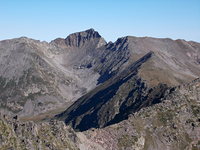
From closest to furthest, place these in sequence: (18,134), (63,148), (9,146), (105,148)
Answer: (9,146) < (18,134) < (63,148) < (105,148)

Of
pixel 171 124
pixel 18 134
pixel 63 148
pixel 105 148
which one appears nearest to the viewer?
pixel 18 134

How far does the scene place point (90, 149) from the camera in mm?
133625

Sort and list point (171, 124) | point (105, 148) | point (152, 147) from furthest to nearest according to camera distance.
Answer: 1. point (171, 124)
2. point (152, 147)
3. point (105, 148)

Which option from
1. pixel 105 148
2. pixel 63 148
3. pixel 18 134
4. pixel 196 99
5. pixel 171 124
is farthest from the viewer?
pixel 196 99

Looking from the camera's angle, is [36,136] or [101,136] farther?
[101,136]

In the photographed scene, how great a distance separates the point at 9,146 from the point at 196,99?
9586cm

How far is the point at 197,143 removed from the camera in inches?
6294

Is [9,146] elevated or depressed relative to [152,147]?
elevated

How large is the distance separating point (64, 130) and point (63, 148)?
892 cm

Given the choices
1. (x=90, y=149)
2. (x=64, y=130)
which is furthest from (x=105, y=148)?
(x=64, y=130)

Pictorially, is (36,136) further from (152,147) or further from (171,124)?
(171,124)

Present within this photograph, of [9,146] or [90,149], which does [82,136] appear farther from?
[9,146]

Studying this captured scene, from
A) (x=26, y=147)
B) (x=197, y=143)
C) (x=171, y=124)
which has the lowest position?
(x=197, y=143)

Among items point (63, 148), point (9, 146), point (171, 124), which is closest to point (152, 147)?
point (171, 124)
